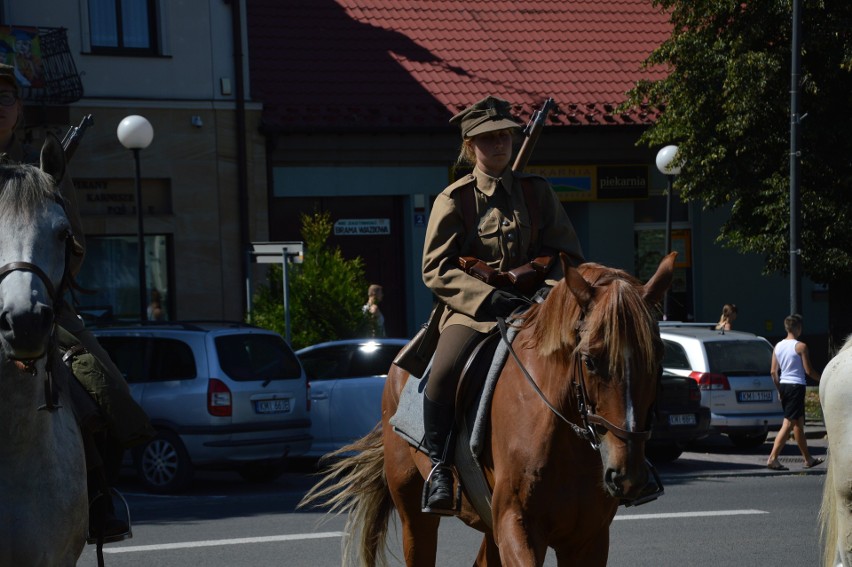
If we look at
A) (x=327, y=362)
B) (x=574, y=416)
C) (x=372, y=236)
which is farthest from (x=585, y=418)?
(x=372, y=236)

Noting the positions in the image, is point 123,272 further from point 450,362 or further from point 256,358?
point 450,362

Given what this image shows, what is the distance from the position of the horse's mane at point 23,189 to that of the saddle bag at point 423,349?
8.36 ft

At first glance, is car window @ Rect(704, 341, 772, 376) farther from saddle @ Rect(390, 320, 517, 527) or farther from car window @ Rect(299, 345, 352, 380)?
saddle @ Rect(390, 320, 517, 527)

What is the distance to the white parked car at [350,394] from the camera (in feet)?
55.4

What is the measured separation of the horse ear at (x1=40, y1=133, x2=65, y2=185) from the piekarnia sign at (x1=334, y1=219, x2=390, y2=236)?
2172 centimetres

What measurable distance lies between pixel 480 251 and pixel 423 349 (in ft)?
2.10

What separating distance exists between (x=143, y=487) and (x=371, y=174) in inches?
489

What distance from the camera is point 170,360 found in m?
16.2

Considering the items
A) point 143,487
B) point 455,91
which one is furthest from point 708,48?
point 143,487

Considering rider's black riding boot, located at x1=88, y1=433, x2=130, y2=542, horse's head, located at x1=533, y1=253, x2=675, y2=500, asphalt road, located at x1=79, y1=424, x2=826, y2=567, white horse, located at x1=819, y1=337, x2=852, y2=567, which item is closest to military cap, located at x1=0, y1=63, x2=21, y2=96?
rider's black riding boot, located at x1=88, y1=433, x2=130, y2=542

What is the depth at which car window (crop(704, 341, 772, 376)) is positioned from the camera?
19.6m

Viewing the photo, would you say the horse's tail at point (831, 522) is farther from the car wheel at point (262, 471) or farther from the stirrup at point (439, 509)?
the car wheel at point (262, 471)

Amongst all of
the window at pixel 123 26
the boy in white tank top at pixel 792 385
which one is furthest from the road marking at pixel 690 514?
the window at pixel 123 26

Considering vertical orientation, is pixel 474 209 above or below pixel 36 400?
above
